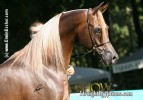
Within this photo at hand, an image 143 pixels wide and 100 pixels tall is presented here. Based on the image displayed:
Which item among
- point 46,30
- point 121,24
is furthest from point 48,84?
point 121,24

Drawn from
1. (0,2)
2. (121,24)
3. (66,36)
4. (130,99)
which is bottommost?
(130,99)

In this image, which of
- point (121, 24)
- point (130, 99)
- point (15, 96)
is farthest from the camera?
point (121, 24)

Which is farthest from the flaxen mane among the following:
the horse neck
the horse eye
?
the horse eye

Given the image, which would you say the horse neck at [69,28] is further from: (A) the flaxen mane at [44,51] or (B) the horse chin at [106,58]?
(B) the horse chin at [106,58]

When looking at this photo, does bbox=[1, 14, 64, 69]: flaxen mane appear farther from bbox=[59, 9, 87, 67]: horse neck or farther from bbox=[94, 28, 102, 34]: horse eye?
bbox=[94, 28, 102, 34]: horse eye

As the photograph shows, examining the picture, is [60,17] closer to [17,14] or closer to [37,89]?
[37,89]

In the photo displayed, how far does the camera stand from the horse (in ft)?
16.7

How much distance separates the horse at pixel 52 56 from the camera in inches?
200

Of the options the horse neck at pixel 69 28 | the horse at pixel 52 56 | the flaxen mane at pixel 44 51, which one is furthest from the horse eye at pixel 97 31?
the flaxen mane at pixel 44 51

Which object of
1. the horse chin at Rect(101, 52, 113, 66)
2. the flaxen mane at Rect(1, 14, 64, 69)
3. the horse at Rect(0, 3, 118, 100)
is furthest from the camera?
the horse chin at Rect(101, 52, 113, 66)

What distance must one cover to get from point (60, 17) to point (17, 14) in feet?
36.6

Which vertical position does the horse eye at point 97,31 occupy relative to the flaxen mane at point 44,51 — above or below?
above

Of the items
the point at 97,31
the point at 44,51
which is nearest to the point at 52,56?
the point at 44,51

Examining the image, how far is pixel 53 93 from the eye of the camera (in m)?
5.12
